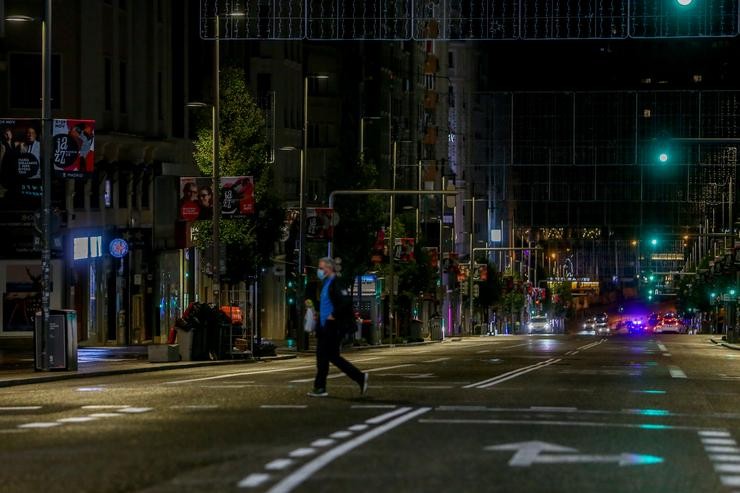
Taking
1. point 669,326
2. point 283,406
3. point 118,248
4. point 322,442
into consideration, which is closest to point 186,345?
point 118,248

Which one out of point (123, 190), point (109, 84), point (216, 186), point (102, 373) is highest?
point (109, 84)

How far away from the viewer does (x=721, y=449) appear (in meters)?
15.1

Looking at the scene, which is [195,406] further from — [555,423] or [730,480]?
[730,480]

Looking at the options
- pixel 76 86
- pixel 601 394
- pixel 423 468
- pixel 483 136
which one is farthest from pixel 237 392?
pixel 483 136

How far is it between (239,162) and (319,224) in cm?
790

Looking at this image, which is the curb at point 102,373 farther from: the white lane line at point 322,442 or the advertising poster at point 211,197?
the white lane line at point 322,442

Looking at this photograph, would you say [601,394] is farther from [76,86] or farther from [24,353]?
[76,86]

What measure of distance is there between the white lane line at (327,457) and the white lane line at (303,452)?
16 centimetres

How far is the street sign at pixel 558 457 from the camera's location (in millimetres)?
13523

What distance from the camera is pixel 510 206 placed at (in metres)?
195

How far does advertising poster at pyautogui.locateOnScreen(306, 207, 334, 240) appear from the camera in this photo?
58344 mm

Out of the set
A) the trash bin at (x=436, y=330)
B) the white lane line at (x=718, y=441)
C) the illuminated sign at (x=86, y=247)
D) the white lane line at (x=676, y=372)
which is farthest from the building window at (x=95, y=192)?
the white lane line at (x=718, y=441)

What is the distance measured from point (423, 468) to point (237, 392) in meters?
10.7

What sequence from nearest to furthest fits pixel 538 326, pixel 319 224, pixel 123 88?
pixel 123 88
pixel 319 224
pixel 538 326
